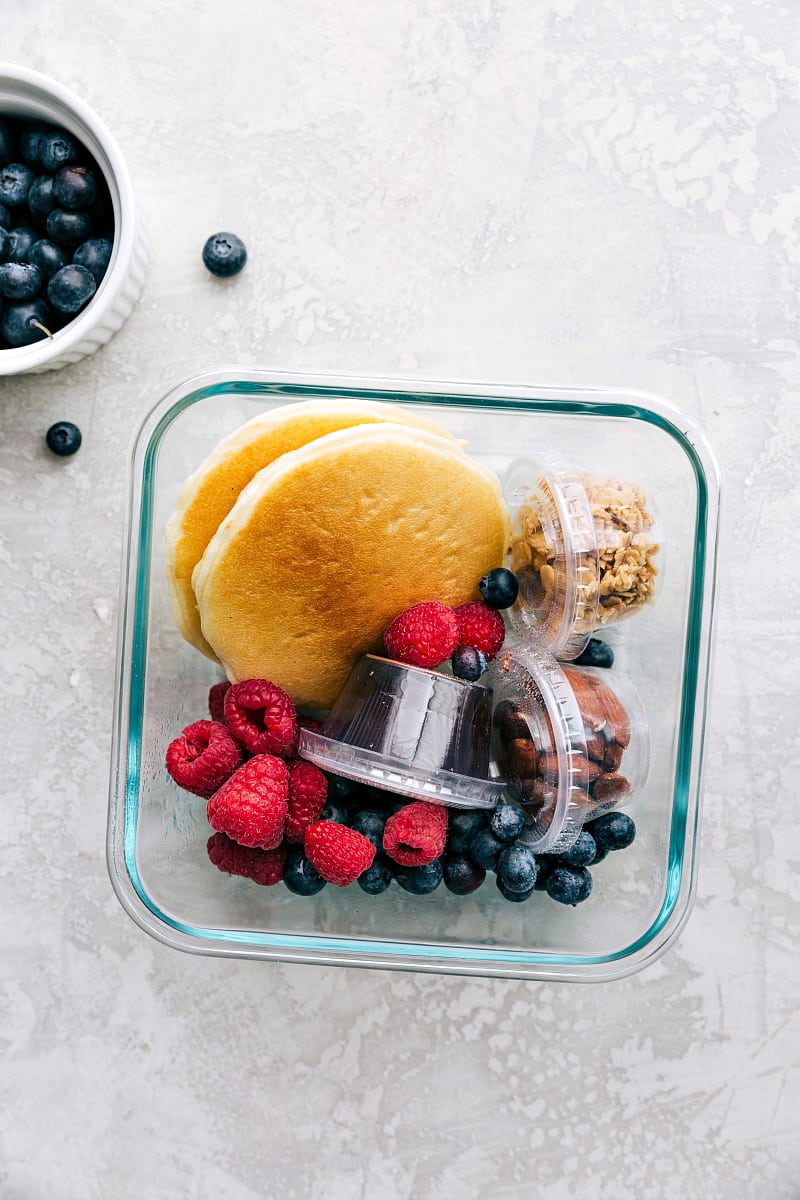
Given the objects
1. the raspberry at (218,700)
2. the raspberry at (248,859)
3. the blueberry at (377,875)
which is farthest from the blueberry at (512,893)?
the raspberry at (218,700)

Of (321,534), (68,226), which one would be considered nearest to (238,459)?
(321,534)

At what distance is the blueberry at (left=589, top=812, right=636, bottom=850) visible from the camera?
959mm

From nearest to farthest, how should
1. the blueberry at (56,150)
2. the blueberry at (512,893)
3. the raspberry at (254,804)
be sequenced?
the raspberry at (254,804) → the blueberry at (512,893) → the blueberry at (56,150)

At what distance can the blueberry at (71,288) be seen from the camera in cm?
102

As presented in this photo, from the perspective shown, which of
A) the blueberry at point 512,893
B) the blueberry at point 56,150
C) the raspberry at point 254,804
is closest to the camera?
the raspberry at point 254,804

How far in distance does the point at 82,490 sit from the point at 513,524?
19.7 inches

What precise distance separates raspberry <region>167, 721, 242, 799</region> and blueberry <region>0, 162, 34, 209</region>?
2.01 ft

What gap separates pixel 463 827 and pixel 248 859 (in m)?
0.21

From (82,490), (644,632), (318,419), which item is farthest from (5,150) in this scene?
(644,632)

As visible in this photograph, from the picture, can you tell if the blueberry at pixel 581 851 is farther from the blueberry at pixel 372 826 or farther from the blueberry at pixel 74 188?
the blueberry at pixel 74 188

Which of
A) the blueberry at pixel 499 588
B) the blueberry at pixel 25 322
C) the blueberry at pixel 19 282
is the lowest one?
the blueberry at pixel 499 588

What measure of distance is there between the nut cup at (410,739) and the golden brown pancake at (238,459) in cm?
21

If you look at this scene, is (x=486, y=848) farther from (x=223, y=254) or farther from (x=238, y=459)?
(x=223, y=254)

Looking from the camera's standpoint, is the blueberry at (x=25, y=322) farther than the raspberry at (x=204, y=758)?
Yes
